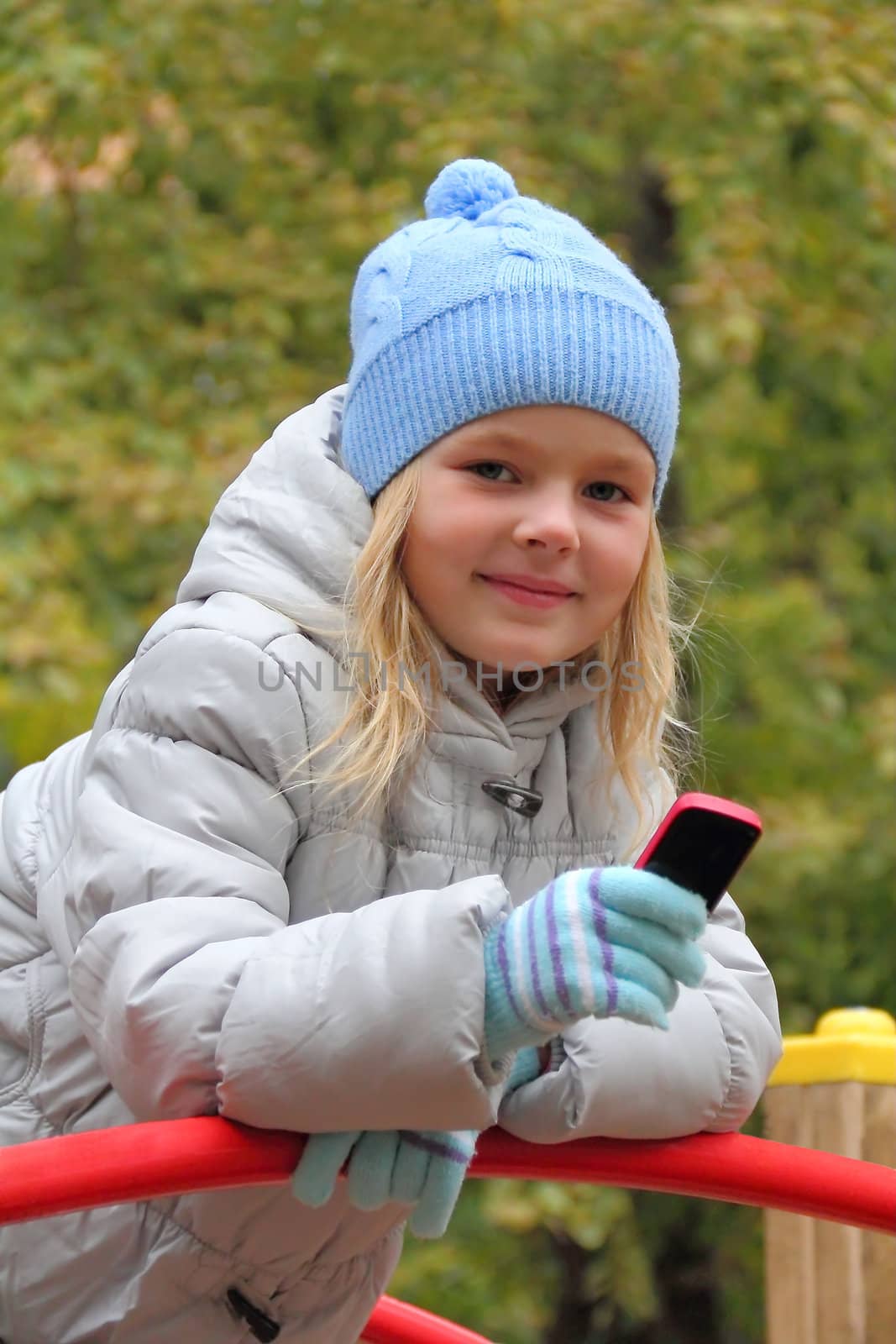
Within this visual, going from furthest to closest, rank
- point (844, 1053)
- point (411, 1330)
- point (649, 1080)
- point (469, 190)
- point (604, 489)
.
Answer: point (844, 1053) → point (411, 1330) → point (469, 190) → point (604, 489) → point (649, 1080)

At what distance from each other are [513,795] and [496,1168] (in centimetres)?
36

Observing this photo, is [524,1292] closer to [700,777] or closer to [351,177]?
[700,777]

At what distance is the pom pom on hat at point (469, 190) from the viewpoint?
2053 millimetres

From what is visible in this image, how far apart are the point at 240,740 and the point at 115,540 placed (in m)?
3.09

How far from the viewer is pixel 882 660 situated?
18.0 ft

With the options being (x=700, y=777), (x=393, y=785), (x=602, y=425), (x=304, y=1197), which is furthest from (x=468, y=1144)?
(x=700, y=777)

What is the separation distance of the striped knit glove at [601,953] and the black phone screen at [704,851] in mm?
11

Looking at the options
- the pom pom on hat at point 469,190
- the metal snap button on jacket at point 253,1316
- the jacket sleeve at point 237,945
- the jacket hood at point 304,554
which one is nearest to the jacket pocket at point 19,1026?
the jacket sleeve at point 237,945

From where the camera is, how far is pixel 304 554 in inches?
73.3

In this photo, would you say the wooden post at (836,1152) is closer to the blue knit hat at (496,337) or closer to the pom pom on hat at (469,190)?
the blue knit hat at (496,337)

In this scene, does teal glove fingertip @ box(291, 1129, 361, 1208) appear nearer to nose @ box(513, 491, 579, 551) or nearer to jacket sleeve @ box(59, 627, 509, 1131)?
jacket sleeve @ box(59, 627, 509, 1131)

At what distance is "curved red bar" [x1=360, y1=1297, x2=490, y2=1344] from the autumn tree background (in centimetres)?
197

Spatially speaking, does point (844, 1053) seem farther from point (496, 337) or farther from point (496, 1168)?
point (496, 337)

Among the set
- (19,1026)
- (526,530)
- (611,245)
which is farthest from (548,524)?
(611,245)
